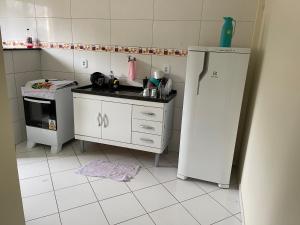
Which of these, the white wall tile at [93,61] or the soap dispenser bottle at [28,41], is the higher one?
the soap dispenser bottle at [28,41]

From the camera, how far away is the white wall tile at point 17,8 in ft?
9.90

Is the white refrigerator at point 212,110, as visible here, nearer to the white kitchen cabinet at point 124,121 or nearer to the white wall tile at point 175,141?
the white kitchen cabinet at point 124,121

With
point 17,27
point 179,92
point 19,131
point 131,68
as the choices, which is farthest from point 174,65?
point 17,27

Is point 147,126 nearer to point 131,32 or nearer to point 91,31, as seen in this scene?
point 131,32

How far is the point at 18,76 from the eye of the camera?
9.26ft

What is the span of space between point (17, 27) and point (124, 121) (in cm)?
205

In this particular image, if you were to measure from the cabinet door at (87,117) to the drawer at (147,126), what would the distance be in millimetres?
428

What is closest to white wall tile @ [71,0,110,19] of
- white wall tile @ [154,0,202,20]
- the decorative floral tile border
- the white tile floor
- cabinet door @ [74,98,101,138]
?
the decorative floral tile border

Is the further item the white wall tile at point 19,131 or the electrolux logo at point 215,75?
the white wall tile at point 19,131

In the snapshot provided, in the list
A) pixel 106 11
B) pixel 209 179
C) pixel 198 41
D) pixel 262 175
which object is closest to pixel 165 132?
pixel 209 179

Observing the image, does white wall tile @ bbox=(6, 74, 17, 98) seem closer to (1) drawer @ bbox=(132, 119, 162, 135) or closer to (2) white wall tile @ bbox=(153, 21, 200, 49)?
(1) drawer @ bbox=(132, 119, 162, 135)

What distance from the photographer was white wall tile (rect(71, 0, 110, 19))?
2715mm

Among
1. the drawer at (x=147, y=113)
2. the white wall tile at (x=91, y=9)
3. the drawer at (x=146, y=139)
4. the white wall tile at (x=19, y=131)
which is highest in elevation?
the white wall tile at (x=91, y=9)

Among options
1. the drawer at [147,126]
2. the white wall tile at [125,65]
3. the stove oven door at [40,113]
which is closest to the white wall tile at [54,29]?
the white wall tile at [125,65]
